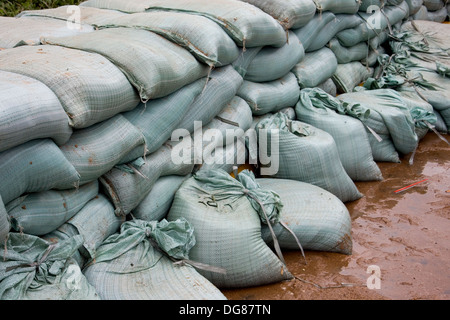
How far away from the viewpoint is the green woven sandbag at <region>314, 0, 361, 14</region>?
381cm

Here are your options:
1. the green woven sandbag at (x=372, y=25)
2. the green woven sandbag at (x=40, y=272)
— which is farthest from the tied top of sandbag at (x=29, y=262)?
the green woven sandbag at (x=372, y=25)

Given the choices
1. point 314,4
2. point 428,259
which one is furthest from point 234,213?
point 314,4

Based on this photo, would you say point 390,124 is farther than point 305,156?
Yes

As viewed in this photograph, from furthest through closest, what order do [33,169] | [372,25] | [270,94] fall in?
1. [372,25]
2. [270,94]
3. [33,169]

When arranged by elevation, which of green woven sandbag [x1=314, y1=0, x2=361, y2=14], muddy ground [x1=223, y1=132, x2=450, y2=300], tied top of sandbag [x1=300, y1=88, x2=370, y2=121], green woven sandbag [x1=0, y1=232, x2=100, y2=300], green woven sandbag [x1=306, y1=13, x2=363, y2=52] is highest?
green woven sandbag [x1=314, y1=0, x2=361, y2=14]

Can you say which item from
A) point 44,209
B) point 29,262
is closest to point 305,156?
point 44,209

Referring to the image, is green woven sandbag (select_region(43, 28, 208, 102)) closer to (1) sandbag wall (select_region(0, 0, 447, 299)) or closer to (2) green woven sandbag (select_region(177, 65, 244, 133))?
(1) sandbag wall (select_region(0, 0, 447, 299))

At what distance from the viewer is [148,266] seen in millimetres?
2061

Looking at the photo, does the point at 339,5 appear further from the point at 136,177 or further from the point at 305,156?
the point at 136,177

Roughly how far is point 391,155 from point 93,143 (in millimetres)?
2522

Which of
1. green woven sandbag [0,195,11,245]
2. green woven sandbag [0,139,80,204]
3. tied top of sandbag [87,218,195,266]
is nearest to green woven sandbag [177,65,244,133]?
tied top of sandbag [87,218,195,266]

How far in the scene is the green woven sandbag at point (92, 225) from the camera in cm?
201

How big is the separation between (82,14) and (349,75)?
249 centimetres

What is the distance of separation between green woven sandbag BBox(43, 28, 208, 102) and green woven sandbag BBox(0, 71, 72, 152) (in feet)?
1.45
